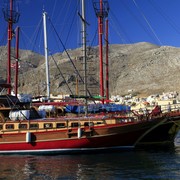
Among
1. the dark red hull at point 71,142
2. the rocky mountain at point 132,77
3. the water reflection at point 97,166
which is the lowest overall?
the water reflection at point 97,166

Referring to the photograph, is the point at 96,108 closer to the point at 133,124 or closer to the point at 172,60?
the point at 133,124

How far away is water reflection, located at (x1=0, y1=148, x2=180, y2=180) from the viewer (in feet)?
70.8

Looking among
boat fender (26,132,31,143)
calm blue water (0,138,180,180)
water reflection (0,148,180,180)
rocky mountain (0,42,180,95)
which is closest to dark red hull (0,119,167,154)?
boat fender (26,132,31,143)

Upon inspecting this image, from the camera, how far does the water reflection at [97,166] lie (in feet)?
70.8

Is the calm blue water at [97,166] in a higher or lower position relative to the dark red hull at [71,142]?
lower

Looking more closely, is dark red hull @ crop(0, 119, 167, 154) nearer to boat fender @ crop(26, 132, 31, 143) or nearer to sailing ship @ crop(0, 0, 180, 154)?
sailing ship @ crop(0, 0, 180, 154)

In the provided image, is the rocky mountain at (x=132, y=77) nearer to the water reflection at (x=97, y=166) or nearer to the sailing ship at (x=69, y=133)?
the sailing ship at (x=69, y=133)

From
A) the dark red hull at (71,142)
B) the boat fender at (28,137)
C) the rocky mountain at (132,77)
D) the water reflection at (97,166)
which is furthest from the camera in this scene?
the rocky mountain at (132,77)

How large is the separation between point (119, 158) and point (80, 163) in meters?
3.12

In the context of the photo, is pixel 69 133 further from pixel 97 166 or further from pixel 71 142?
pixel 97 166

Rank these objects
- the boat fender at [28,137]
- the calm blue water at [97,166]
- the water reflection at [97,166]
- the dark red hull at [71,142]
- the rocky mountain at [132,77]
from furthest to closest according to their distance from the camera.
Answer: the rocky mountain at [132,77] < the boat fender at [28,137] < the dark red hull at [71,142] < the water reflection at [97,166] < the calm blue water at [97,166]

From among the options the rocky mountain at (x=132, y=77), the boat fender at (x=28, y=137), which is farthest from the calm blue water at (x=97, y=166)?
the rocky mountain at (x=132, y=77)

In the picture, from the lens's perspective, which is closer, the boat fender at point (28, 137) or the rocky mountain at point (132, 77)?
the boat fender at point (28, 137)

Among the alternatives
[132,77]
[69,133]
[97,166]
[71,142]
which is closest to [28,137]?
[69,133]
